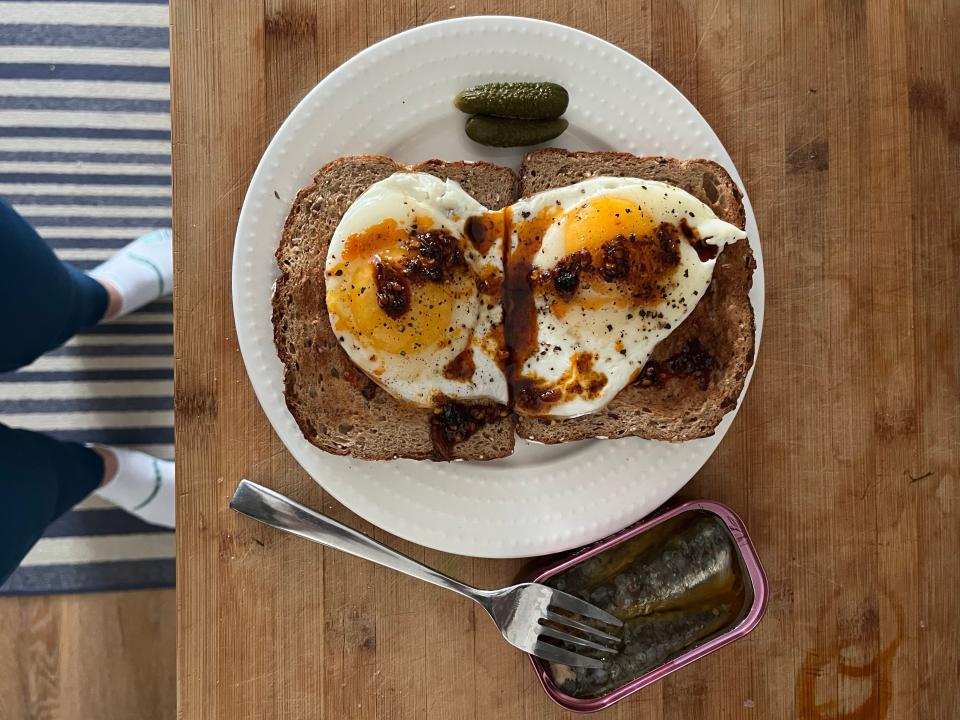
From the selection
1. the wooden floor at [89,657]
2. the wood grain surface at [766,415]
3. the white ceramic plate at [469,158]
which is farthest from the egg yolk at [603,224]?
the wooden floor at [89,657]

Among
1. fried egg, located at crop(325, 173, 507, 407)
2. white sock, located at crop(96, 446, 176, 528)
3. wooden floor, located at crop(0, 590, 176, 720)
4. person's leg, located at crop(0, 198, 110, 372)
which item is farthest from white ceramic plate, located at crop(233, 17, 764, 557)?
wooden floor, located at crop(0, 590, 176, 720)

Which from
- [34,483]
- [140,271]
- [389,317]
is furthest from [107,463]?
[389,317]

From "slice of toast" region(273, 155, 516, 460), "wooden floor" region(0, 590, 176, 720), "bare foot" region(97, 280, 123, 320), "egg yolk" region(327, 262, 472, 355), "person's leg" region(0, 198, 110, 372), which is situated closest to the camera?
"egg yolk" region(327, 262, 472, 355)

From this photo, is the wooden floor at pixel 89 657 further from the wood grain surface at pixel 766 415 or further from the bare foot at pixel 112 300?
the bare foot at pixel 112 300

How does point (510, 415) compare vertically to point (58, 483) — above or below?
above

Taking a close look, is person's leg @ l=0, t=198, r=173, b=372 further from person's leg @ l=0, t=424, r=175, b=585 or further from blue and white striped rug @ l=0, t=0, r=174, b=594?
person's leg @ l=0, t=424, r=175, b=585

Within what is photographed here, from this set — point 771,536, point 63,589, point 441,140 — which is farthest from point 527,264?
point 63,589

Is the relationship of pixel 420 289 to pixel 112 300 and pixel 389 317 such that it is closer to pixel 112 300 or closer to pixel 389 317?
→ pixel 389 317
